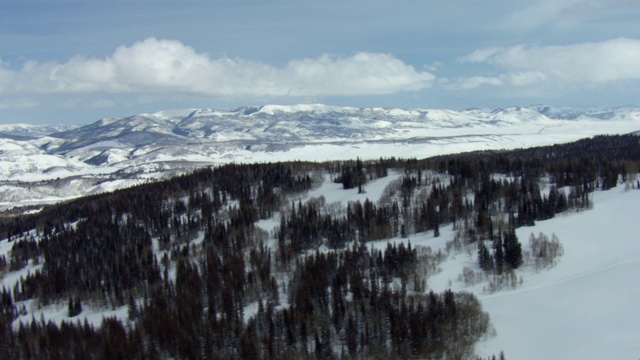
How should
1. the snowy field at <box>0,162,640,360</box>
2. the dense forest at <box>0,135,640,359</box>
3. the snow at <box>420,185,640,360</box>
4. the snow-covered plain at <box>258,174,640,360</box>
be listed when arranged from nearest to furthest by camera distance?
the snow at <box>420,185,640,360</box> < the snow-covered plain at <box>258,174,640,360</box> < the snowy field at <box>0,162,640,360</box> < the dense forest at <box>0,135,640,359</box>

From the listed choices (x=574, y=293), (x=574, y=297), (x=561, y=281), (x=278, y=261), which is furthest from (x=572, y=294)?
(x=278, y=261)

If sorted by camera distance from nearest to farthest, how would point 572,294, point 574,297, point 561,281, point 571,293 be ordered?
point 574,297 → point 572,294 → point 571,293 → point 561,281

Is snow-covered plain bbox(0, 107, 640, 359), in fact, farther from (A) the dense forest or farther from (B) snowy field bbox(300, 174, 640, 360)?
(A) the dense forest

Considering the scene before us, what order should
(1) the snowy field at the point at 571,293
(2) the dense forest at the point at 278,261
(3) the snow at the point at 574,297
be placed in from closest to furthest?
(3) the snow at the point at 574,297, (1) the snowy field at the point at 571,293, (2) the dense forest at the point at 278,261

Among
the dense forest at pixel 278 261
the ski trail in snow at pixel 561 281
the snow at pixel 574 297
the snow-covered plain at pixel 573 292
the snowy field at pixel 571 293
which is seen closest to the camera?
the snow at pixel 574 297

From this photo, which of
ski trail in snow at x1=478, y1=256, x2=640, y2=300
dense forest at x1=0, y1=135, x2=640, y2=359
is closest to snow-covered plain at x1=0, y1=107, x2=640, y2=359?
ski trail in snow at x1=478, y1=256, x2=640, y2=300

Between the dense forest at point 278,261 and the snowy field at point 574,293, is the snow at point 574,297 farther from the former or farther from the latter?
the dense forest at point 278,261

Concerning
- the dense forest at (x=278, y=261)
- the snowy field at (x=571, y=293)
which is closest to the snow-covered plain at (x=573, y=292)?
the snowy field at (x=571, y=293)

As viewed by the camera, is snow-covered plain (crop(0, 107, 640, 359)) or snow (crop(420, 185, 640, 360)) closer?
snow (crop(420, 185, 640, 360))

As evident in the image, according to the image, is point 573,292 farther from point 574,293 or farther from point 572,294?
point 572,294
